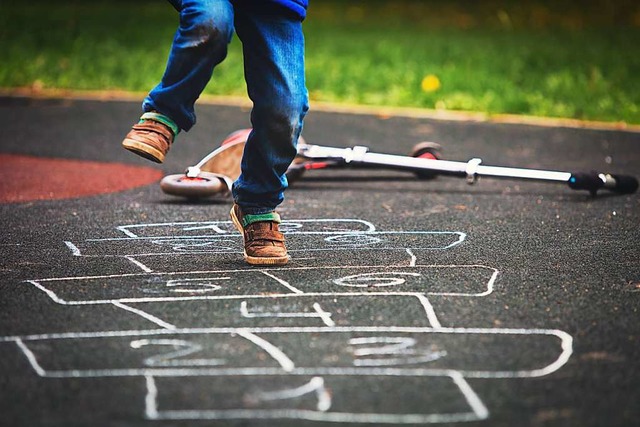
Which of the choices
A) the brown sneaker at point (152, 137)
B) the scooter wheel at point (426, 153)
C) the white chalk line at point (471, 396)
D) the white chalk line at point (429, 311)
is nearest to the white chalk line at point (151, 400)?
the white chalk line at point (471, 396)

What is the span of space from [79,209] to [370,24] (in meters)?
12.0

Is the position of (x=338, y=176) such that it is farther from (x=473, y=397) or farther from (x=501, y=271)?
(x=473, y=397)

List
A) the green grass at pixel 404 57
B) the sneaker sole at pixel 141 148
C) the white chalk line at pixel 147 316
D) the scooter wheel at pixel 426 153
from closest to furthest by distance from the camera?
the white chalk line at pixel 147 316
the sneaker sole at pixel 141 148
the scooter wheel at pixel 426 153
the green grass at pixel 404 57

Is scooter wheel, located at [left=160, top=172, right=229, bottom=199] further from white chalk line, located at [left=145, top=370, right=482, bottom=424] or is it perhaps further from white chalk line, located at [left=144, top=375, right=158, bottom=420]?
white chalk line, located at [left=145, top=370, right=482, bottom=424]

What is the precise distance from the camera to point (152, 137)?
3826 millimetres

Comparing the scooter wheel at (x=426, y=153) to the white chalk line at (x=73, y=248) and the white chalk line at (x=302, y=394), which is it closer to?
the white chalk line at (x=73, y=248)

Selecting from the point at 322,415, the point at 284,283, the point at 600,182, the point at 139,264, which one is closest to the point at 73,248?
the point at 139,264

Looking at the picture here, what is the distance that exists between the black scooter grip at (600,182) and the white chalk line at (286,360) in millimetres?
2325

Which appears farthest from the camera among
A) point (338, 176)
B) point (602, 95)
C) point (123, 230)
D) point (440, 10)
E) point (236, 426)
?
point (440, 10)

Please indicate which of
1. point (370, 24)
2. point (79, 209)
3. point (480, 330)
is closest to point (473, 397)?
point (480, 330)

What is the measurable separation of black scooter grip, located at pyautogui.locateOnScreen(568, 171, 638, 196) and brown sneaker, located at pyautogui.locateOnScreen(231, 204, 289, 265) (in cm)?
188

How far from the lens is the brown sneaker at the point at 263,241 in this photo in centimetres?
403

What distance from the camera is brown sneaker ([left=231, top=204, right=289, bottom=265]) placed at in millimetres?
4031

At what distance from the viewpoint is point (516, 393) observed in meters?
2.76
